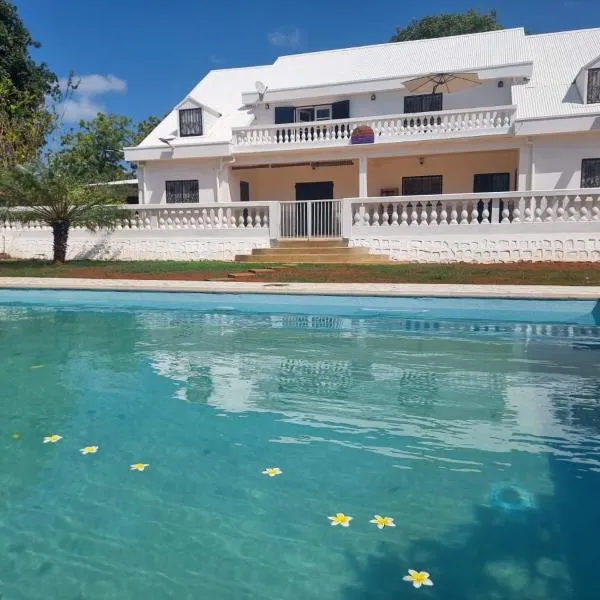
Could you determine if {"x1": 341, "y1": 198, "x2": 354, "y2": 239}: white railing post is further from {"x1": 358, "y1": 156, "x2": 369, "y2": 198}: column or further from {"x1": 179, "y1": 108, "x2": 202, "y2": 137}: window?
{"x1": 179, "y1": 108, "x2": 202, "y2": 137}: window

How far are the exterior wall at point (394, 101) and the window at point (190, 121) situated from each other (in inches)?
94.4

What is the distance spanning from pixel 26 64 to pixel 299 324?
98.1 ft

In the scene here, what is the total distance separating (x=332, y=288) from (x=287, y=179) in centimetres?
1348

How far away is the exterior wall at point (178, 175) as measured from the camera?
858 inches

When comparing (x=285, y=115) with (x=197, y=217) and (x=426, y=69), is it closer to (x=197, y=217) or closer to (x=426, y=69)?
(x=426, y=69)

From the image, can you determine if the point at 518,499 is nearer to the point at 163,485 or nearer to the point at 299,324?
the point at 163,485

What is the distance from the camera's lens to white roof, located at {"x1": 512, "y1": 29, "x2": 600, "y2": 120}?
61.0 feet

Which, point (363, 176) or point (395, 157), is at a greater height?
point (395, 157)

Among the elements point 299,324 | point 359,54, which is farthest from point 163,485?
point 359,54

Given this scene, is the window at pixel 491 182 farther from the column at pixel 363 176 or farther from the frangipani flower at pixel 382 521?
the frangipani flower at pixel 382 521

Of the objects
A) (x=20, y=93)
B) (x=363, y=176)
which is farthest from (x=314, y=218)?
(x=20, y=93)

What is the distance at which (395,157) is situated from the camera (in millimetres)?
20703

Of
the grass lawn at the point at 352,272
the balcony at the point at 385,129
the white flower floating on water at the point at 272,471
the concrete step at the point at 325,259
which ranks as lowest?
the white flower floating on water at the point at 272,471

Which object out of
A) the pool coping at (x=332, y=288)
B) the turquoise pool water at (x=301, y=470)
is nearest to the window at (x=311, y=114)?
the pool coping at (x=332, y=288)
